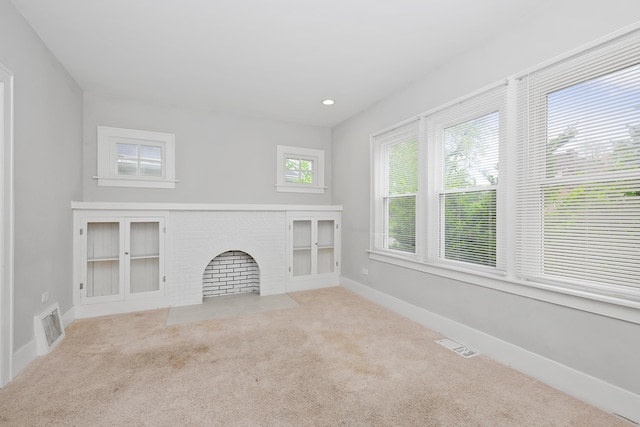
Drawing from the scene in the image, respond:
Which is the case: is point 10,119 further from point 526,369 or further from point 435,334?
point 526,369

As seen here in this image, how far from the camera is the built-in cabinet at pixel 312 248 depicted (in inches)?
179

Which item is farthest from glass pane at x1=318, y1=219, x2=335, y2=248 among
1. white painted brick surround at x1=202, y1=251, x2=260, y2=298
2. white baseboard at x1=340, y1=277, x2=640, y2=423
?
white baseboard at x1=340, y1=277, x2=640, y2=423

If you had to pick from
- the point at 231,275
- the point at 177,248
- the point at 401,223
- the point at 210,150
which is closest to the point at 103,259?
the point at 177,248

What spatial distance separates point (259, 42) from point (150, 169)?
235 centimetres

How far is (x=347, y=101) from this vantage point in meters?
3.90

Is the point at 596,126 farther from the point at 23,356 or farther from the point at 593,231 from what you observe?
the point at 23,356

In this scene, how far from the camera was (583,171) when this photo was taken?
192cm

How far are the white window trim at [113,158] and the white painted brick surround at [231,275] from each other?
4.16 ft

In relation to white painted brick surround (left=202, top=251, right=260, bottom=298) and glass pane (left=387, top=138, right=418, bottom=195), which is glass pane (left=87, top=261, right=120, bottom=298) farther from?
glass pane (left=387, top=138, right=418, bottom=195)

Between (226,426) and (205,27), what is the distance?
9.16 ft

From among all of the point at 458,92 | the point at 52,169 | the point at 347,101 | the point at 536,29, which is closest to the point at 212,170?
the point at 52,169

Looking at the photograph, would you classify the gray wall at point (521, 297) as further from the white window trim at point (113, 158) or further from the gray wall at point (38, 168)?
the gray wall at point (38, 168)

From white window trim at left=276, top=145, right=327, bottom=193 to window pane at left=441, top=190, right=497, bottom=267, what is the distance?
2304 mm

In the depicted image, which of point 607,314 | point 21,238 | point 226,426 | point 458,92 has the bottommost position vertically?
point 226,426
